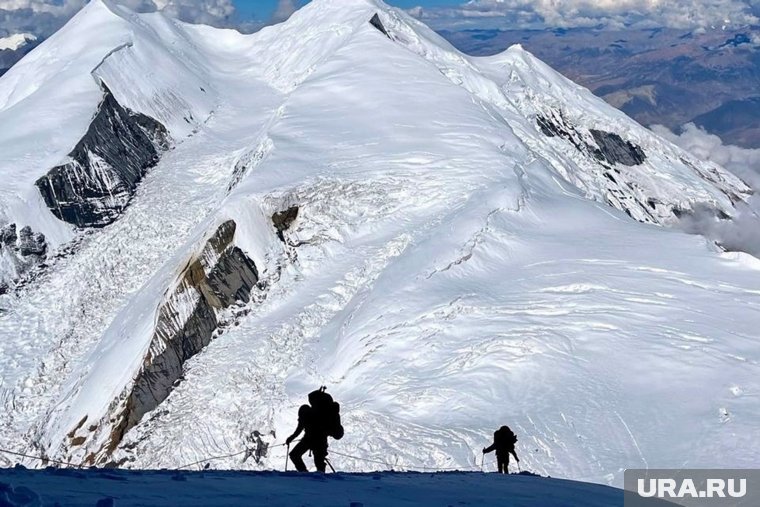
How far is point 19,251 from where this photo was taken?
57.8m

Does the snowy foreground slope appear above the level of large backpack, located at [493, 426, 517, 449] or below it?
above

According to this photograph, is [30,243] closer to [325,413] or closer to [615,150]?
[325,413]

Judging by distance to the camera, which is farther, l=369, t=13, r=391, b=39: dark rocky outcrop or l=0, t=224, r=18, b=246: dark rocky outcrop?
l=369, t=13, r=391, b=39: dark rocky outcrop

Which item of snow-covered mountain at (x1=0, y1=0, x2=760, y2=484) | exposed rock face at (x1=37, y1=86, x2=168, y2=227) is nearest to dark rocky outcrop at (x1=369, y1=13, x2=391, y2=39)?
snow-covered mountain at (x1=0, y1=0, x2=760, y2=484)

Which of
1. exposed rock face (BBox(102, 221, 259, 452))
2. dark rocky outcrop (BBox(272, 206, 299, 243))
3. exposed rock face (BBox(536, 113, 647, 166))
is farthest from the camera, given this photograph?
exposed rock face (BBox(536, 113, 647, 166))

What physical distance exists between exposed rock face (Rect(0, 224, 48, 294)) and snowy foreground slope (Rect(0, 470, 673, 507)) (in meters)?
49.1

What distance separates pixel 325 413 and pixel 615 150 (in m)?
110

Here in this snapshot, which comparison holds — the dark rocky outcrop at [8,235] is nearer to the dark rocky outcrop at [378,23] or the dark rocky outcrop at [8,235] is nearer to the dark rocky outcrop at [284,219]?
the dark rocky outcrop at [284,219]

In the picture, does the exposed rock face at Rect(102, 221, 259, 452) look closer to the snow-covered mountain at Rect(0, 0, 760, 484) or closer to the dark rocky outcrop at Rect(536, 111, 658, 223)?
the snow-covered mountain at Rect(0, 0, 760, 484)

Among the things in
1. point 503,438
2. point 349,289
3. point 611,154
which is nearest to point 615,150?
point 611,154
